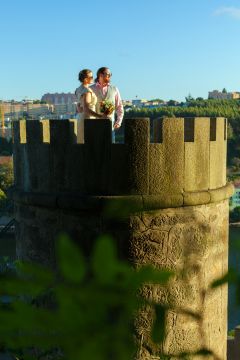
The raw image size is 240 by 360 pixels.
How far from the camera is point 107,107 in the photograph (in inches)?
205

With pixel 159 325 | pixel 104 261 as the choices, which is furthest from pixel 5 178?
pixel 104 261

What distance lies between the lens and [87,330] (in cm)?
86

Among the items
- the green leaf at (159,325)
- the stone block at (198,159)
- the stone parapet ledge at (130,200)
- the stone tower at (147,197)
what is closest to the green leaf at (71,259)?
the green leaf at (159,325)

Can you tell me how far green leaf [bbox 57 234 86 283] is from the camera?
0.84 m

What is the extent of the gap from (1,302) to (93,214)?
222 centimetres

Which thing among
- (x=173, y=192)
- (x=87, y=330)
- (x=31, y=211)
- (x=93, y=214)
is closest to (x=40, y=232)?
(x=31, y=211)

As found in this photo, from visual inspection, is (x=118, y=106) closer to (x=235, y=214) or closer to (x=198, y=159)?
(x=198, y=159)

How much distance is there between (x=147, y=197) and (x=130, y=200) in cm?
13

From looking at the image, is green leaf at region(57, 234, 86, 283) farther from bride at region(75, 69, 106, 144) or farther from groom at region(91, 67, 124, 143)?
groom at region(91, 67, 124, 143)

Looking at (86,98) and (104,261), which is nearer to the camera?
(104,261)

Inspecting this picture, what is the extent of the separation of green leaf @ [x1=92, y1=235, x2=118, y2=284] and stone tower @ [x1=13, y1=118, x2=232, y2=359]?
2.84 metres

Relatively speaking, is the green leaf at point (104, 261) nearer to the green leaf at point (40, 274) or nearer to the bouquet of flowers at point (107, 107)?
the green leaf at point (40, 274)

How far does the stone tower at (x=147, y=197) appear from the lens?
152 inches

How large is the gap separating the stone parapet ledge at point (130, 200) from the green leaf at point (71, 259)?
2764mm
